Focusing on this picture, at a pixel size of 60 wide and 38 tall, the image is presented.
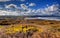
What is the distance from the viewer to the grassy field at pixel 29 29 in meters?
2.19

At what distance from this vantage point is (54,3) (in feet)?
7.52

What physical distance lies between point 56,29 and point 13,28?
68 centimetres

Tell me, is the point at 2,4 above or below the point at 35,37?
above

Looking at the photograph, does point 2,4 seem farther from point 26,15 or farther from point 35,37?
point 35,37

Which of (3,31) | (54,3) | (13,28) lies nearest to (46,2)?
(54,3)

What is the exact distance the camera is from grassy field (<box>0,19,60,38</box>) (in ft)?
7.20

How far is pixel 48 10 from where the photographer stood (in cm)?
230

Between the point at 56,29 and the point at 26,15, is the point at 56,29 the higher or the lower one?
the lower one

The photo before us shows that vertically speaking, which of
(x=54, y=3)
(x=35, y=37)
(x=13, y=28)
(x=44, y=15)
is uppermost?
(x=54, y=3)

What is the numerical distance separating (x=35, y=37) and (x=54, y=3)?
0.63 m

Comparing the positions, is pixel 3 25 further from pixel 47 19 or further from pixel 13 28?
pixel 47 19

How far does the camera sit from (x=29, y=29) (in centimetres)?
222

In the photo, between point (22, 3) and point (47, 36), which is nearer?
point (47, 36)

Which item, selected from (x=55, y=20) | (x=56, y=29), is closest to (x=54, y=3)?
(x=55, y=20)
